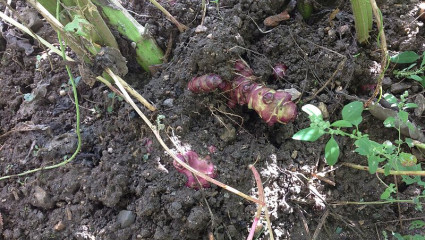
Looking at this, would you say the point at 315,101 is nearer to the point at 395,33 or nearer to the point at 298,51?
the point at 298,51

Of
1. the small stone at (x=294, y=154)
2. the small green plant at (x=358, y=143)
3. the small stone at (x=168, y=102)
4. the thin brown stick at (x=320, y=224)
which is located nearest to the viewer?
the small green plant at (x=358, y=143)

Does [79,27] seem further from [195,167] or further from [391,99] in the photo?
[391,99]

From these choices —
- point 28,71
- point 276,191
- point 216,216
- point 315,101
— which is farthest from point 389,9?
point 28,71

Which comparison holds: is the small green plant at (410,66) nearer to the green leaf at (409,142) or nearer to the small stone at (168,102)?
the green leaf at (409,142)

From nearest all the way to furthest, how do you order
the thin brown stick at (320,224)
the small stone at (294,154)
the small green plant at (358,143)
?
1. the small green plant at (358,143)
2. the thin brown stick at (320,224)
3. the small stone at (294,154)

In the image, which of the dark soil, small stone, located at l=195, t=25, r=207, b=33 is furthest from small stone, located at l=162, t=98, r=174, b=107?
small stone, located at l=195, t=25, r=207, b=33

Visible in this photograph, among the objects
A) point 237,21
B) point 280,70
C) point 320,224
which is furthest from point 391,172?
point 237,21

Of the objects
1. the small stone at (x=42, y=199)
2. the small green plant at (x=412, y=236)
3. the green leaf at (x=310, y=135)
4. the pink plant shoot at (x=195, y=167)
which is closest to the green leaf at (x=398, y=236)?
the small green plant at (x=412, y=236)
